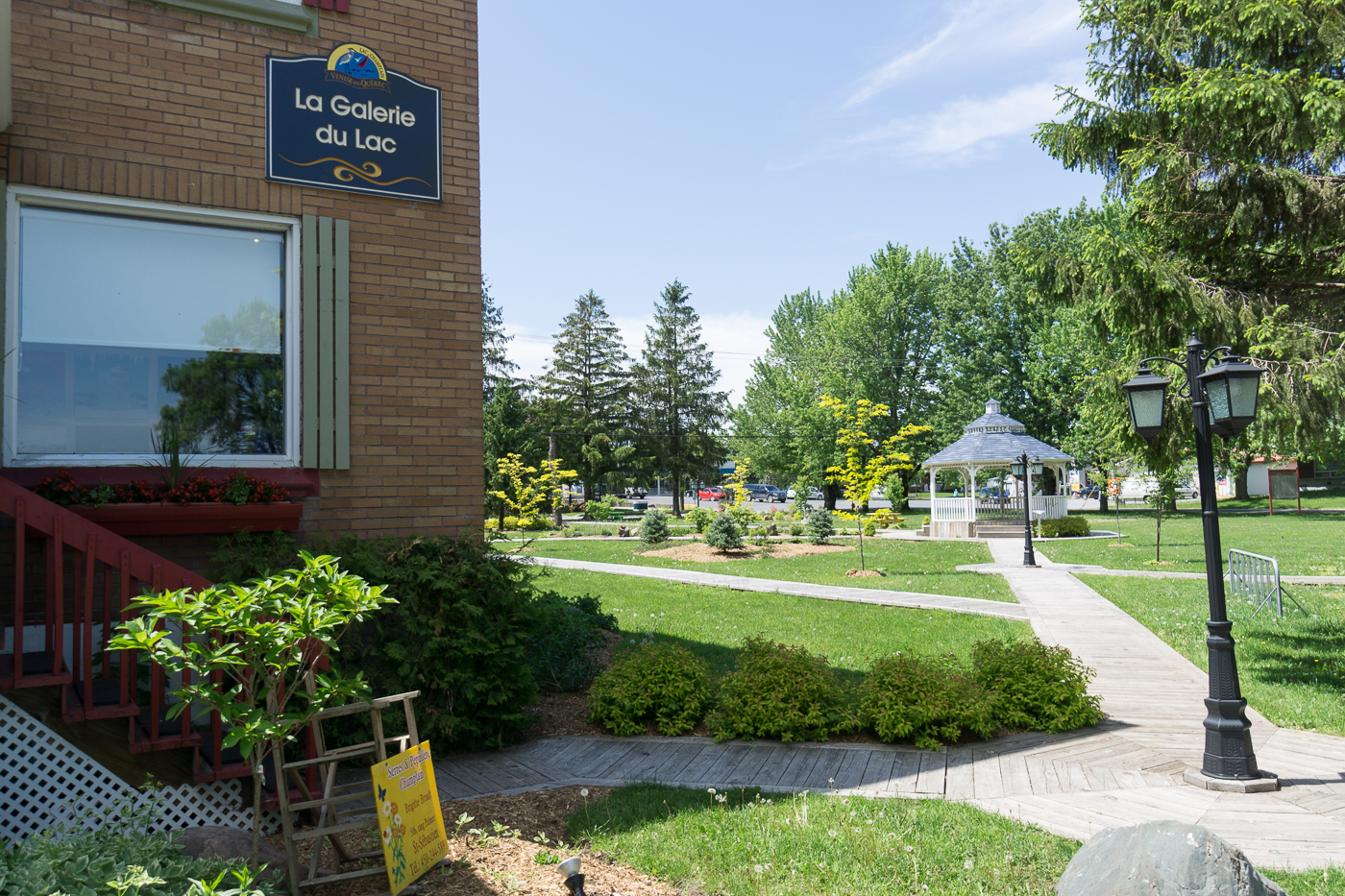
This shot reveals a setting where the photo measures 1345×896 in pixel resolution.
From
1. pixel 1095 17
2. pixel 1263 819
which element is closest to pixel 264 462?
pixel 1263 819

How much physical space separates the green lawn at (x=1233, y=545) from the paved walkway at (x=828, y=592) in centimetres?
723

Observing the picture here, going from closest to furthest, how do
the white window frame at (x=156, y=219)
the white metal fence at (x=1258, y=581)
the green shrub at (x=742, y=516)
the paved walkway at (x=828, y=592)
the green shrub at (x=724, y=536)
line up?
the white window frame at (x=156, y=219)
the white metal fence at (x=1258, y=581)
the paved walkway at (x=828, y=592)
the green shrub at (x=724, y=536)
the green shrub at (x=742, y=516)

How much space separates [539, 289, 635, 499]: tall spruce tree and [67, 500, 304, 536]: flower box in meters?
46.5

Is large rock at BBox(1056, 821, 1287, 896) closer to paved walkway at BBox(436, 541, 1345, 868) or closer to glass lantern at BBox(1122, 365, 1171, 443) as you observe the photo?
paved walkway at BBox(436, 541, 1345, 868)

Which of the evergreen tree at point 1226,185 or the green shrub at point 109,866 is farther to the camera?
the evergreen tree at point 1226,185

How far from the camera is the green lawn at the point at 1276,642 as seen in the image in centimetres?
709

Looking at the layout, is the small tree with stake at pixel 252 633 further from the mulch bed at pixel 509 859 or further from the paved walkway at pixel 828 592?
the paved walkway at pixel 828 592

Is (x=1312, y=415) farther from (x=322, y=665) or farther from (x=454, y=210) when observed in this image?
(x=322, y=665)

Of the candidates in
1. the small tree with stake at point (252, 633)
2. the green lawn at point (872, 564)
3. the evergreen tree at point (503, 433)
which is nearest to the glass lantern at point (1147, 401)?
the small tree with stake at point (252, 633)

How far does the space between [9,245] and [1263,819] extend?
8.30 metres

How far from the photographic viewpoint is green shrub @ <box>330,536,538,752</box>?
215 inches

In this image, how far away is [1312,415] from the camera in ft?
25.9

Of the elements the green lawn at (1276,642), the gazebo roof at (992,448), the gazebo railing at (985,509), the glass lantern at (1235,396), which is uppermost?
the gazebo roof at (992,448)

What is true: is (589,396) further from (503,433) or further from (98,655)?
(98,655)
